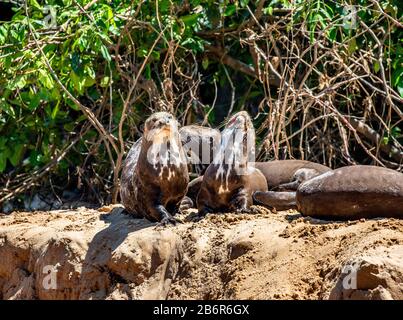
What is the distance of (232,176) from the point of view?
687 centimetres

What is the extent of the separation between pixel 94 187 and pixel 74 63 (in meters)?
1.63

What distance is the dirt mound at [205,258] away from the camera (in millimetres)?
5141

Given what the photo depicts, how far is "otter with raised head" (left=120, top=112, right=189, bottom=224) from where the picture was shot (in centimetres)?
672

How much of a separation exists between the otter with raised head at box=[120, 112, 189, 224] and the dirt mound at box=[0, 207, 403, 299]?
12 centimetres

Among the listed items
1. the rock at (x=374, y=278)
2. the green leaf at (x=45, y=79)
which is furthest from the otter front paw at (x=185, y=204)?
the rock at (x=374, y=278)

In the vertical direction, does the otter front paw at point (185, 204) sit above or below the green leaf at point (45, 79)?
below

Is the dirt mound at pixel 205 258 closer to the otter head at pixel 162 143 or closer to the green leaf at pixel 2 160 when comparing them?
the otter head at pixel 162 143

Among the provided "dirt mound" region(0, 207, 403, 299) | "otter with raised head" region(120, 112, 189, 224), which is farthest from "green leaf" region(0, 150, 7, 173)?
"otter with raised head" region(120, 112, 189, 224)

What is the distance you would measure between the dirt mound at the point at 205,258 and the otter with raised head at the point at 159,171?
124mm

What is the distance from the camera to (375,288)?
4812 millimetres

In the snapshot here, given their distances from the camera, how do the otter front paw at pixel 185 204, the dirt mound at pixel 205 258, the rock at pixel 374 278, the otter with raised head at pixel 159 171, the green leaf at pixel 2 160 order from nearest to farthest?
the rock at pixel 374 278, the dirt mound at pixel 205 258, the otter with raised head at pixel 159 171, the otter front paw at pixel 185 204, the green leaf at pixel 2 160

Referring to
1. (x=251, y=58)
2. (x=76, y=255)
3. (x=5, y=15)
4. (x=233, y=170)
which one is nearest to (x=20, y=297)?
(x=76, y=255)

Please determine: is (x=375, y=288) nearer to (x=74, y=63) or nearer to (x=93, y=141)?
(x=74, y=63)

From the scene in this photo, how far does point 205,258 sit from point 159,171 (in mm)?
917
